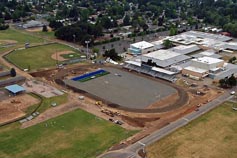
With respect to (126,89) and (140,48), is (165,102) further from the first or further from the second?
(140,48)

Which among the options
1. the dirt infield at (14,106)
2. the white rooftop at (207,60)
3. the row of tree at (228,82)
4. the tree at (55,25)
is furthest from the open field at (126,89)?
the tree at (55,25)

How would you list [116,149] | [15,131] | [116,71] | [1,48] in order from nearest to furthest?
[116,149], [15,131], [116,71], [1,48]

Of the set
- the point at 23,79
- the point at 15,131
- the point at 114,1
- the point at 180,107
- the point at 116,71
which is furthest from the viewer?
the point at 114,1

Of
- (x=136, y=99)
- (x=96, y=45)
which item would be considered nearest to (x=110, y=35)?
(x=96, y=45)

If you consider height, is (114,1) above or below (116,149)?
above

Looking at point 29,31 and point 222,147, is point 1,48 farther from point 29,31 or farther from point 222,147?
point 222,147

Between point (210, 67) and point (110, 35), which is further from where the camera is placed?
point (110, 35)
